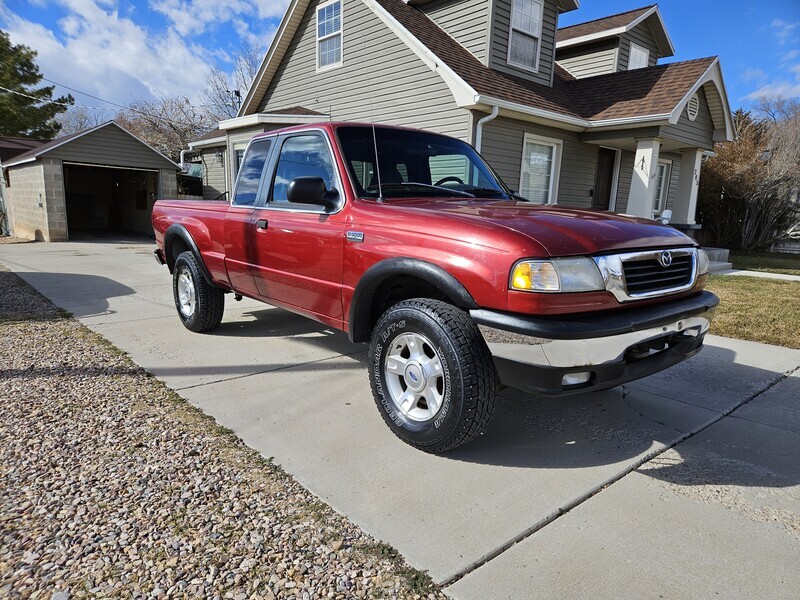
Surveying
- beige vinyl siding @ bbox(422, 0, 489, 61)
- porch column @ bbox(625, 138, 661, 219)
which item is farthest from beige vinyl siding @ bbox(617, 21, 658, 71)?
beige vinyl siding @ bbox(422, 0, 489, 61)

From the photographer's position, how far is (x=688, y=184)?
13.8 m

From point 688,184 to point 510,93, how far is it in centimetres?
636

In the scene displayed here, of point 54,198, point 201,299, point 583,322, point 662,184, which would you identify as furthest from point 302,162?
point 54,198

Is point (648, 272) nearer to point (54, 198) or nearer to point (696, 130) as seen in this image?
point (696, 130)

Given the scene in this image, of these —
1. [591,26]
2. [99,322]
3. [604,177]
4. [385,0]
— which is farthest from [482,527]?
[591,26]

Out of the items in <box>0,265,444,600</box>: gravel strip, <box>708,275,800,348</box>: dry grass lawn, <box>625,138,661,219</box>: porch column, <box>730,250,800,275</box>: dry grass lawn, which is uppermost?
<box>625,138,661,219</box>: porch column

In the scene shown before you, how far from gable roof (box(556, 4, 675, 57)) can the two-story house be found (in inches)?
4.5

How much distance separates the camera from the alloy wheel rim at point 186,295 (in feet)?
17.7

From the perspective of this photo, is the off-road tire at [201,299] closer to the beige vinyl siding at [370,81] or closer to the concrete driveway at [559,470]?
the concrete driveway at [559,470]

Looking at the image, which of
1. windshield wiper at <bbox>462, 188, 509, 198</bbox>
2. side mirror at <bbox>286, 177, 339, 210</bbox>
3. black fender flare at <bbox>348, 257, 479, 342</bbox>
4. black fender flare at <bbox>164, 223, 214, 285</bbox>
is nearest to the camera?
black fender flare at <bbox>348, 257, 479, 342</bbox>

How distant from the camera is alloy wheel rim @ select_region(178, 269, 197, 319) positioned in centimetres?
539

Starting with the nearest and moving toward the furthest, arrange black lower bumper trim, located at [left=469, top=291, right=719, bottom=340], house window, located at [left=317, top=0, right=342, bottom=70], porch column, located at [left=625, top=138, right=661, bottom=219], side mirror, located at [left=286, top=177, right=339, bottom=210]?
1. black lower bumper trim, located at [left=469, top=291, right=719, bottom=340]
2. side mirror, located at [left=286, top=177, right=339, bottom=210]
3. porch column, located at [left=625, top=138, right=661, bottom=219]
4. house window, located at [left=317, top=0, right=342, bottom=70]

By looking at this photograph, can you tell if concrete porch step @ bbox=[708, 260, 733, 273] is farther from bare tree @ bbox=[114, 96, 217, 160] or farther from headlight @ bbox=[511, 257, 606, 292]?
bare tree @ bbox=[114, 96, 217, 160]

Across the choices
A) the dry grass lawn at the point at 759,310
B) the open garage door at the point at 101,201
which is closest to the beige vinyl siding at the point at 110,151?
the open garage door at the point at 101,201
